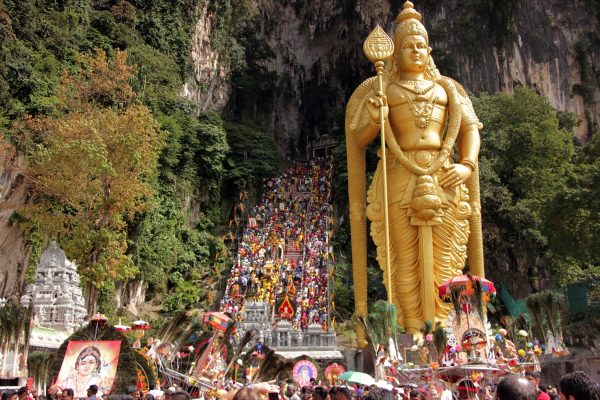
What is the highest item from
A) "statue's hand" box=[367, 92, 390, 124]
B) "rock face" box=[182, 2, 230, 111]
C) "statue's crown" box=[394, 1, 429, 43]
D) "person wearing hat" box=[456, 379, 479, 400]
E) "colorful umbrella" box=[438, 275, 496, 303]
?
"rock face" box=[182, 2, 230, 111]

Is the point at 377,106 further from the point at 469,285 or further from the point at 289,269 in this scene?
the point at 289,269

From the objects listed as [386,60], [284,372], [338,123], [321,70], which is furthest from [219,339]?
[321,70]

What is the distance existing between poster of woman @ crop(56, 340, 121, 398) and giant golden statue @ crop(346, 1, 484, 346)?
283 inches

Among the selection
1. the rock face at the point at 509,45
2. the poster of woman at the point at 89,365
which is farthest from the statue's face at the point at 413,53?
the rock face at the point at 509,45

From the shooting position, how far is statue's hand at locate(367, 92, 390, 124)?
1280 cm

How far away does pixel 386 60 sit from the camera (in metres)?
13.8

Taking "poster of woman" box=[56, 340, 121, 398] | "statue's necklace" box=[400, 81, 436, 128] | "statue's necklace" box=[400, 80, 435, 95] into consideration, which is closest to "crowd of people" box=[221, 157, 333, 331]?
"statue's necklace" box=[400, 81, 436, 128]

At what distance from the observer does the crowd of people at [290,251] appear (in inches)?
767

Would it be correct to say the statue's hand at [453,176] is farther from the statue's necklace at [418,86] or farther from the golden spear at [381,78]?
the statue's necklace at [418,86]

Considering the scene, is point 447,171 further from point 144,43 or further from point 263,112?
point 263,112

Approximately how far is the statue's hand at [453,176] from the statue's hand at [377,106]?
1565 millimetres

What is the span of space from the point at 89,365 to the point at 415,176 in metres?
8.41

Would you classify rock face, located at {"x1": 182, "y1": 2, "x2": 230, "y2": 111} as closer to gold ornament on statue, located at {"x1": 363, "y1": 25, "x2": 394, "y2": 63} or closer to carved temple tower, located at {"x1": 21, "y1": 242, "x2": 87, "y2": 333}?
gold ornament on statue, located at {"x1": 363, "y1": 25, "x2": 394, "y2": 63}

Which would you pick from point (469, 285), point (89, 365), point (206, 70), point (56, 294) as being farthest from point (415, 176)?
point (206, 70)
